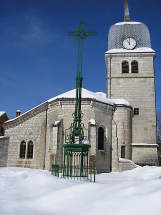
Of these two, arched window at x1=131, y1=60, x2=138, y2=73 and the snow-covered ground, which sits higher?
arched window at x1=131, y1=60, x2=138, y2=73

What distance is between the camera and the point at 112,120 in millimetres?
22000

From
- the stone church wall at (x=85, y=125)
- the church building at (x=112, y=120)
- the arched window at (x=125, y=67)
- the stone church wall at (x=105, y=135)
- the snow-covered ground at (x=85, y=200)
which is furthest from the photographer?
the arched window at (x=125, y=67)

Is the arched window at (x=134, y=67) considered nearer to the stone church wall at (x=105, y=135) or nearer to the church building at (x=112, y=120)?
the church building at (x=112, y=120)

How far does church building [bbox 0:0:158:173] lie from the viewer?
20.1m

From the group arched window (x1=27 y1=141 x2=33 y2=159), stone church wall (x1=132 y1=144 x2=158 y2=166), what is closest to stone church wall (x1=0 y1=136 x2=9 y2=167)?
arched window (x1=27 y1=141 x2=33 y2=159)

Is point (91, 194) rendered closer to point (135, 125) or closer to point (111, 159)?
point (111, 159)

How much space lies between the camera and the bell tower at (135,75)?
81.8 ft

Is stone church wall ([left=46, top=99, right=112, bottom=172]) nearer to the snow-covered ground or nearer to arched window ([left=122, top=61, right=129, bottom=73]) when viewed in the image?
arched window ([left=122, top=61, right=129, bottom=73])

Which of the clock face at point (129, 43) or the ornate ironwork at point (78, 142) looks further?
the clock face at point (129, 43)

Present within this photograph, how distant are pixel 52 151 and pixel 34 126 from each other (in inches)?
177

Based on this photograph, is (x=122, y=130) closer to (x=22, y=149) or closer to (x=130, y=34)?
(x=22, y=149)

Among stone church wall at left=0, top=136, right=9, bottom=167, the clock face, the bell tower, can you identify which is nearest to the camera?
stone church wall at left=0, top=136, right=9, bottom=167

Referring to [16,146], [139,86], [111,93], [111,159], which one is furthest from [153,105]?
[16,146]

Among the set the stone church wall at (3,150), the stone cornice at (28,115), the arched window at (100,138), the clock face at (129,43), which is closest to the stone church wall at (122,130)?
the arched window at (100,138)
